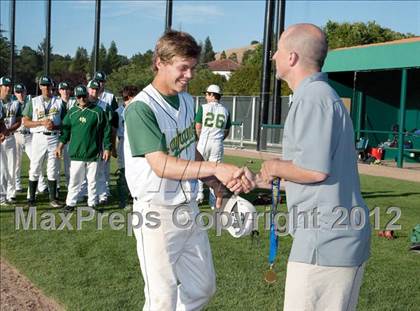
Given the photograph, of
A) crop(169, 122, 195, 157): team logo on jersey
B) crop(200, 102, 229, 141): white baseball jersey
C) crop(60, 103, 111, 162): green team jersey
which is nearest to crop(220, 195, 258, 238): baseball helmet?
crop(169, 122, 195, 157): team logo on jersey

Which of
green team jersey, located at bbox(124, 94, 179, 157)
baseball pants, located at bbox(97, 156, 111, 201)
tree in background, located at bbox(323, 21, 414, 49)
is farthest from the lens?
tree in background, located at bbox(323, 21, 414, 49)

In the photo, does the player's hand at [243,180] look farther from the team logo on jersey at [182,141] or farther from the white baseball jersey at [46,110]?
the white baseball jersey at [46,110]

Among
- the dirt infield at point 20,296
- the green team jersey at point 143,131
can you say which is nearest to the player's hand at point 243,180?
the green team jersey at point 143,131

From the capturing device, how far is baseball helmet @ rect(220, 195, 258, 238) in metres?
4.01

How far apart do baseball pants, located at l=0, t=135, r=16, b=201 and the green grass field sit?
176cm

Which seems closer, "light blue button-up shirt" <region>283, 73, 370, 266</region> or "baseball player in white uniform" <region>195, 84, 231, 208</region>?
"light blue button-up shirt" <region>283, 73, 370, 266</region>

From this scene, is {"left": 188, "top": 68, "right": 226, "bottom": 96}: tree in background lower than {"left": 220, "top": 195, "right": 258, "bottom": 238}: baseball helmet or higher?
higher

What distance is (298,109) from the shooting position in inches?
115

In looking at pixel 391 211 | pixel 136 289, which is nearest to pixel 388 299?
pixel 136 289

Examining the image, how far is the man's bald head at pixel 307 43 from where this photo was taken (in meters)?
2.94

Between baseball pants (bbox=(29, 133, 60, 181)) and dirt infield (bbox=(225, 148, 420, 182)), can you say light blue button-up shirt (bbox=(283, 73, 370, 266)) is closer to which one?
baseball pants (bbox=(29, 133, 60, 181))

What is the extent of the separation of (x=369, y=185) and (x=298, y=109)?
12042 millimetres

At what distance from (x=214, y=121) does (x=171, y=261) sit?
7.25 meters

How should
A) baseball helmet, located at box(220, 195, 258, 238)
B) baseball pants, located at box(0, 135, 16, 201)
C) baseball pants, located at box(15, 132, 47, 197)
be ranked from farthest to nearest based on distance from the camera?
1. baseball pants, located at box(15, 132, 47, 197)
2. baseball pants, located at box(0, 135, 16, 201)
3. baseball helmet, located at box(220, 195, 258, 238)
